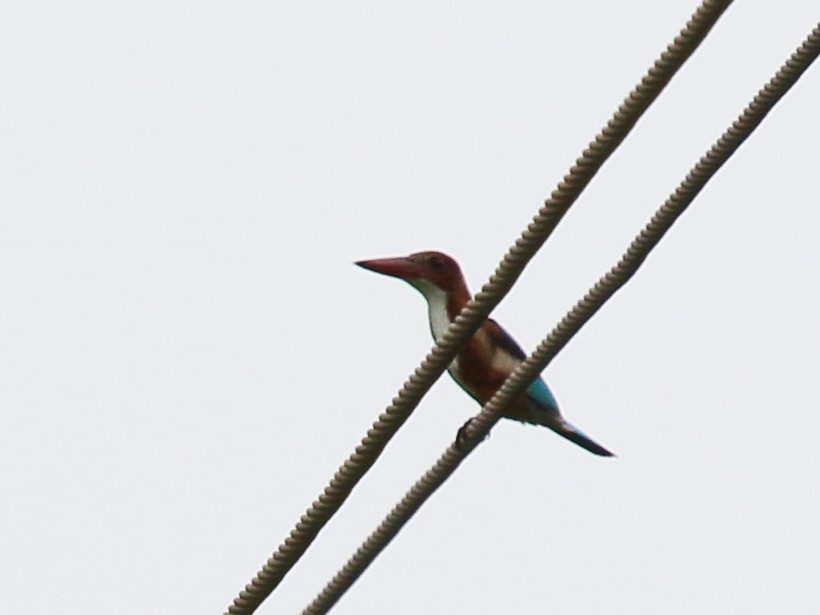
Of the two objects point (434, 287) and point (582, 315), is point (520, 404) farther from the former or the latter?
point (582, 315)

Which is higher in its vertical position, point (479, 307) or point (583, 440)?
point (479, 307)

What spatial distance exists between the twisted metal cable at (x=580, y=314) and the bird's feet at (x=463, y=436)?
1 centimetres

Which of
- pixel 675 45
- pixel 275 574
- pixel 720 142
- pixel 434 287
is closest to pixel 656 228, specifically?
pixel 720 142

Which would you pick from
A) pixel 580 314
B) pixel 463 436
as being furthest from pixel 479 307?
pixel 463 436

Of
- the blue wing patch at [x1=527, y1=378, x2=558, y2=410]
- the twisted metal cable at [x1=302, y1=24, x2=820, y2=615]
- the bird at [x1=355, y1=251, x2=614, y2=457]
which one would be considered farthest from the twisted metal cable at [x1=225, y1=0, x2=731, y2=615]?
the blue wing patch at [x1=527, y1=378, x2=558, y2=410]

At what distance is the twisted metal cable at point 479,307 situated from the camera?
13.0ft

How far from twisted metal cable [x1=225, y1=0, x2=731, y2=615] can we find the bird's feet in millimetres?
522

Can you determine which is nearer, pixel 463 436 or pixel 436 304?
pixel 463 436

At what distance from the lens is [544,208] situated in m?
4.20

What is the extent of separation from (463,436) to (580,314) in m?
1.18

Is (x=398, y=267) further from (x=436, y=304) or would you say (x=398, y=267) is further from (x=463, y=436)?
(x=463, y=436)

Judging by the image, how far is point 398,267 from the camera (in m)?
6.66

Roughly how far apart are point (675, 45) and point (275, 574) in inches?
70.0

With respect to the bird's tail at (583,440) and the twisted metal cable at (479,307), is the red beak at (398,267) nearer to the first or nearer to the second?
the bird's tail at (583,440)
